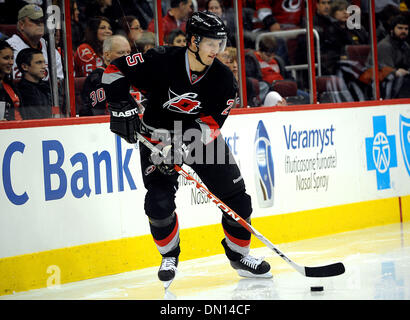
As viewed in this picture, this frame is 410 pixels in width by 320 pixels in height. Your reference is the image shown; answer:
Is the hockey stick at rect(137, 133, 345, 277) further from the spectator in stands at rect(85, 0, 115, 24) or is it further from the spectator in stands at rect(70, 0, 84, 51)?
the spectator in stands at rect(85, 0, 115, 24)

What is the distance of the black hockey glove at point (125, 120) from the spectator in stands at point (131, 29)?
43.3 inches

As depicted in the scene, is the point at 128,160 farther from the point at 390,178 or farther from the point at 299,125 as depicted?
the point at 390,178

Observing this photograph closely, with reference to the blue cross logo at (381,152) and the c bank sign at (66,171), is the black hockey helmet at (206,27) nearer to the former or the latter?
the c bank sign at (66,171)

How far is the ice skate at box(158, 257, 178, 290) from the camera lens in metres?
4.14

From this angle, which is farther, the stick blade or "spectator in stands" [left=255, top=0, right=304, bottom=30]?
"spectator in stands" [left=255, top=0, right=304, bottom=30]

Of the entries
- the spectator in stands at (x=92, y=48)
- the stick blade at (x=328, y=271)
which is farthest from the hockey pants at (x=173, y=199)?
the spectator in stands at (x=92, y=48)

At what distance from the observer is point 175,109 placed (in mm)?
4164

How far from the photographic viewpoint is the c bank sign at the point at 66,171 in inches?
170

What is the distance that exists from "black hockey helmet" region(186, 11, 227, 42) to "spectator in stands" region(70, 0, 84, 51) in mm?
1038

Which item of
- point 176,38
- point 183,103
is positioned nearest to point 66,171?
point 183,103

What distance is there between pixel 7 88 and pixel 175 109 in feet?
3.42

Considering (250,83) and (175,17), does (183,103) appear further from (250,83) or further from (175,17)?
(250,83)

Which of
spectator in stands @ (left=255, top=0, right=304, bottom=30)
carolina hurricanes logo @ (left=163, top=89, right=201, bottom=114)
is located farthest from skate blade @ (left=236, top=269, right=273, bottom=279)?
spectator in stands @ (left=255, top=0, right=304, bottom=30)
